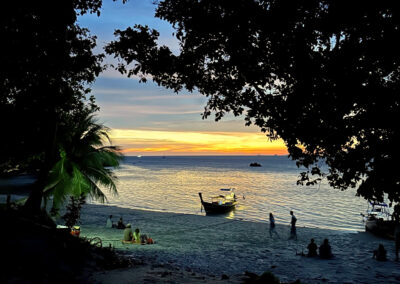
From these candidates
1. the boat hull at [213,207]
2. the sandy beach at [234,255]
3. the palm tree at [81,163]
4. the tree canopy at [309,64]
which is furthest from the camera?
the boat hull at [213,207]

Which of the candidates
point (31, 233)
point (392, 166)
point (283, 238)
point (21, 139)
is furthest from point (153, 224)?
point (392, 166)

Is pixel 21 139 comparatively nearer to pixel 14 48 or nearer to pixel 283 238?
pixel 14 48

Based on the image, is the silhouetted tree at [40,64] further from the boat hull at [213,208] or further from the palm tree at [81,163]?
the boat hull at [213,208]

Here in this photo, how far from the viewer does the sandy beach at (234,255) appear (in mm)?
11578

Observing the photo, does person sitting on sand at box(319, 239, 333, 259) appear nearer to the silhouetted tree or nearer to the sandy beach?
the sandy beach

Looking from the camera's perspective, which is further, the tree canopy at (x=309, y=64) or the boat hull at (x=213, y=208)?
the boat hull at (x=213, y=208)

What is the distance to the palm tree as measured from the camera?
16.6 m

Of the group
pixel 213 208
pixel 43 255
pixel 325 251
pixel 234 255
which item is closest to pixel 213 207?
pixel 213 208

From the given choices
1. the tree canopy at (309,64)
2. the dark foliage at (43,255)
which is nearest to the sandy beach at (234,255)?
the dark foliage at (43,255)

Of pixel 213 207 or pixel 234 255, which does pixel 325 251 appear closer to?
pixel 234 255

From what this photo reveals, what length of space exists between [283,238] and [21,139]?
1977 cm

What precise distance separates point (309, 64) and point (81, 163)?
14.5 meters

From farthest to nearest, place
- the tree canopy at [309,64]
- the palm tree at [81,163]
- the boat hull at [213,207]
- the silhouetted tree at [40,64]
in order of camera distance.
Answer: the boat hull at [213,207], the palm tree at [81,163], the silhouetted tree at [40,64], the tree canopy at [309,64]

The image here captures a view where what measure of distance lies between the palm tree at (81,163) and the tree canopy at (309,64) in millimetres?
10502
